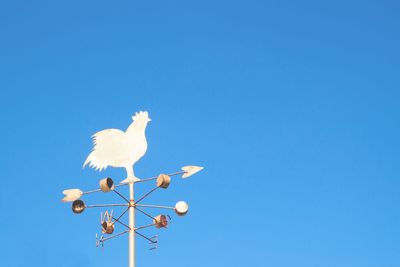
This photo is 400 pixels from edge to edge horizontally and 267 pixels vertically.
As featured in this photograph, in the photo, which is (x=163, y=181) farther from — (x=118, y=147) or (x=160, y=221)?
(x=118, y=147)

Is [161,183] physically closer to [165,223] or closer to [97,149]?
[165,223]

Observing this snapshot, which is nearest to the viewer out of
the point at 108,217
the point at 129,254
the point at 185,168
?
the point at 129,254

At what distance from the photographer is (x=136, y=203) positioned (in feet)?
38.5

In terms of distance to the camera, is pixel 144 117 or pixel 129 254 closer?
pixel 129 254

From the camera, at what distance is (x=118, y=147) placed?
12531mm

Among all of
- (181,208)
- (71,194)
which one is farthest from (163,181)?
(71,194)

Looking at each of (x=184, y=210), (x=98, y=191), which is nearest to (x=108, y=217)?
(x=98, y=191)

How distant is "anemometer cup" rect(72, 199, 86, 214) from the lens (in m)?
12.0

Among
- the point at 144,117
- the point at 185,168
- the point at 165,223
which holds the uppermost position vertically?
the point at 144,117

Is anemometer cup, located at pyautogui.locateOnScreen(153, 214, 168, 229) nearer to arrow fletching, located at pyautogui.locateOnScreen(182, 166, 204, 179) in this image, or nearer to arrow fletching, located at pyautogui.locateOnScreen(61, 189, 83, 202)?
arrow fletching, located at pyautogui.locateOnScreen(182, 166, 204, 179)

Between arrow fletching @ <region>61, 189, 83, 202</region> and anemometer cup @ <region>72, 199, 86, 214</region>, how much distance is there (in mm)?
364

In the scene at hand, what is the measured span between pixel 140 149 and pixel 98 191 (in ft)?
3.63

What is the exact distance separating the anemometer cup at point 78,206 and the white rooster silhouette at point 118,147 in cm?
84

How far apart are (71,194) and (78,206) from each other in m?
0.54
